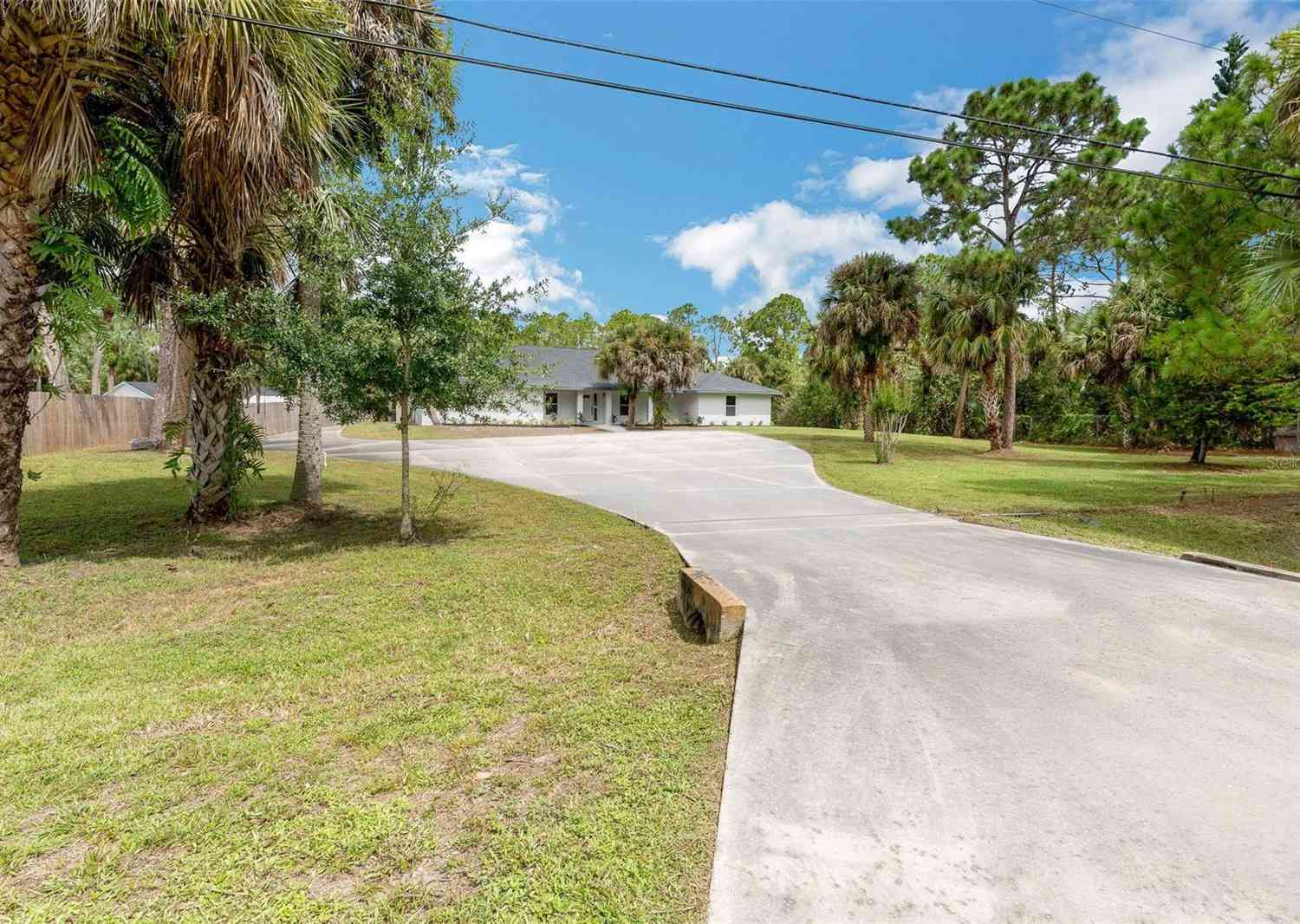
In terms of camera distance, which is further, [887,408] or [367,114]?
[887,408]

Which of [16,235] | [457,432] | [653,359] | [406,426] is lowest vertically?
[457,432]

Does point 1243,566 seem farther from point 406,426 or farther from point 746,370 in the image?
point 746,370

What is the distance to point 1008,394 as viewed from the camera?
2214 cm

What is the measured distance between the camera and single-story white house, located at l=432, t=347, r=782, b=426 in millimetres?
41062

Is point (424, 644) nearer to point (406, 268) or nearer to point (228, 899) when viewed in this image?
point (228, 899)

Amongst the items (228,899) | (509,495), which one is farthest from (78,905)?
(509,495)

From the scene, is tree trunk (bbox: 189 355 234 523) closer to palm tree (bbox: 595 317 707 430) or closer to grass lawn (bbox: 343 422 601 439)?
grass lawn (bbox: 343 422 601 439)

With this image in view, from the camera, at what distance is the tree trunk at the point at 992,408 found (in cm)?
2264

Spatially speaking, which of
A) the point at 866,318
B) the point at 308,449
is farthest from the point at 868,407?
the point at 308,449

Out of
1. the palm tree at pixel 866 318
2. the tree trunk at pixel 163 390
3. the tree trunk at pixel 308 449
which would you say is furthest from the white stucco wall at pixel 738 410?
the tree trunk at pixel 308 449

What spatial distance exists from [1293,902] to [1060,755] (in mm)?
912

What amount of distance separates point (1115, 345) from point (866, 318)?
10305mm

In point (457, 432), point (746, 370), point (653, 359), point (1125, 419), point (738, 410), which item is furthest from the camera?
point (746, 370)

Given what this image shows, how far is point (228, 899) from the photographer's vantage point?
2070mm
